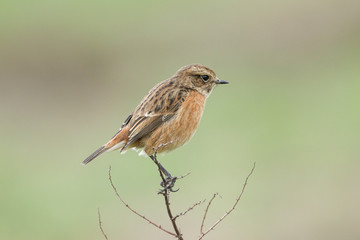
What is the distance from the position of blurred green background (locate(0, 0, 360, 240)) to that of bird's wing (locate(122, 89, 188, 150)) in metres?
7.10

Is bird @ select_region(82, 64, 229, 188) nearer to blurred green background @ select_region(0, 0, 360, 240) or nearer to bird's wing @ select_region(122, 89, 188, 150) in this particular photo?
bird's wing @ select_region(122, 89, 188, 150)

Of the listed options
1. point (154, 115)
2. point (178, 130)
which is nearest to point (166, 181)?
point (178, 130)

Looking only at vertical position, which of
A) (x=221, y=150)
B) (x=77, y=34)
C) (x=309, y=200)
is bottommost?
(x=309, y=200)

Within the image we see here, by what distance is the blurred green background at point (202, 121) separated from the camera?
54.2ft

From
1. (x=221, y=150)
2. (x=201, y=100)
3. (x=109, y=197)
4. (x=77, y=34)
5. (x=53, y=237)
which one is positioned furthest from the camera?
(x=77, y=34)

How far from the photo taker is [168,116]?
8.09 m

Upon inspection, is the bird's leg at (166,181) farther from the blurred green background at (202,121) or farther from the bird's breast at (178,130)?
the blurred green background at (202,121)

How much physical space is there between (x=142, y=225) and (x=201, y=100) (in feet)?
27.0

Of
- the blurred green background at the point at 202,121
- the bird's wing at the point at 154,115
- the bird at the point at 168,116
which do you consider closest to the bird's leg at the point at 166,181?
the bird at the point at 168,116

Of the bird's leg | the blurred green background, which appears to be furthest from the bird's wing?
the blurred green background

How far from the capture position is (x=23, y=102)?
22.5 meters

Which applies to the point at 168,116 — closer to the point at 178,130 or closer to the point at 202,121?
the point at 178,130

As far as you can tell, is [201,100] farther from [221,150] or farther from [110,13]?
[110,13]

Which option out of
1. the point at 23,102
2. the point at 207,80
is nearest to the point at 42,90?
the point at 23,102
